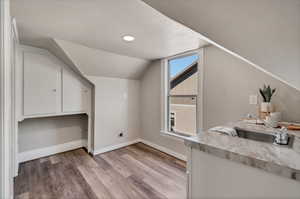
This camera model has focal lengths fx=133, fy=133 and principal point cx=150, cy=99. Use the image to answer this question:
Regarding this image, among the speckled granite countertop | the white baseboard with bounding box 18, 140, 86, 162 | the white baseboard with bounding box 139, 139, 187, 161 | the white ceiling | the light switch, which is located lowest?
the white baseboard with bounding box 139, 139, 187, 161

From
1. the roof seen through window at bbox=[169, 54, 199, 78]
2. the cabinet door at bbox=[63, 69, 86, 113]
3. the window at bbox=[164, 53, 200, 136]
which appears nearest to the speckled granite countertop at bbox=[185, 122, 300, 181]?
the window at bbox=[164, 53, 200, 136]

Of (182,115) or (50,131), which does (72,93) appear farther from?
(182,115)

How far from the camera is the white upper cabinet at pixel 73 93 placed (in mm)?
2611

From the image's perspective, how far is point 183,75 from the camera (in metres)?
2.91

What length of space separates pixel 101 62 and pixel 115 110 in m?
1.13

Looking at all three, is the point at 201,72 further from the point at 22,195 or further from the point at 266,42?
the point at 22,195

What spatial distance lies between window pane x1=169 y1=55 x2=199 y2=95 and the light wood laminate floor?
142cm

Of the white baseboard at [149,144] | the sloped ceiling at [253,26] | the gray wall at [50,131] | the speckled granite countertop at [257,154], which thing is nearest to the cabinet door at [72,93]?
the gray wall at [50,131]

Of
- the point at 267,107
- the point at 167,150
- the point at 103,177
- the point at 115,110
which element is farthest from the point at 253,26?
the point at 115,110

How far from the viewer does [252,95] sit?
1763mm

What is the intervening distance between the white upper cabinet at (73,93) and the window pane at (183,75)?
6.31ft

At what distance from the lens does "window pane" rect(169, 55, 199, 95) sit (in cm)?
266

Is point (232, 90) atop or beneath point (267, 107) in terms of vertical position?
atop

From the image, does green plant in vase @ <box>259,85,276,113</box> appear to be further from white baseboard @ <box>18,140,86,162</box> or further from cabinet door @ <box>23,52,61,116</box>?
white baseboard @ <box>18,140,86,162</box>
